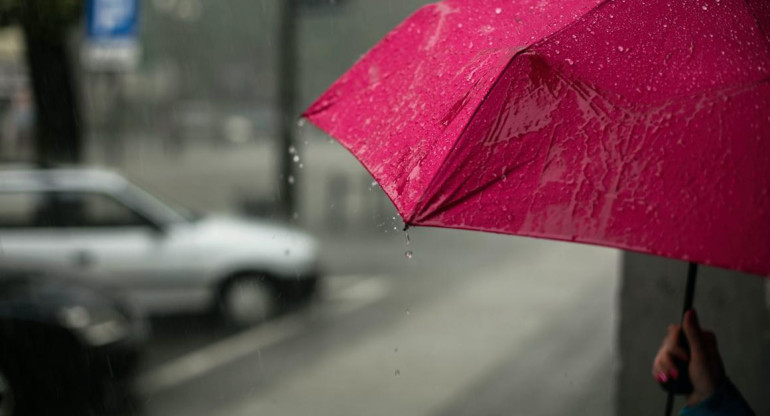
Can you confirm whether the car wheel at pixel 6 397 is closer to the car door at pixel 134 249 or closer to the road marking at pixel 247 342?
the road marking at pixel 247 342

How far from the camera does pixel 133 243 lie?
785cm

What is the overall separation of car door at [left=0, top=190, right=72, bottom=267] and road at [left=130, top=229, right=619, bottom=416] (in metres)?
1.23

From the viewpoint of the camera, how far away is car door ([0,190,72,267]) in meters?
7.52

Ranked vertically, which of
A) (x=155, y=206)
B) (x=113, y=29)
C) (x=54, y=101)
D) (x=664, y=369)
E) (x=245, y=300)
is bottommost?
(x=245, y=300)

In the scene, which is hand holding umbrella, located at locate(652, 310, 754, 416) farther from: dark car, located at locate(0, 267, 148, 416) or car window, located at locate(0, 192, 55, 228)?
car window, located at locate(0, 192, 55, 228)

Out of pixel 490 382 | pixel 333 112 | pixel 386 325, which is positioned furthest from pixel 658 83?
pixel 386 325

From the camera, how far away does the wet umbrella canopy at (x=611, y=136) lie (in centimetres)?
147

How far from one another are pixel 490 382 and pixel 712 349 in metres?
4.67

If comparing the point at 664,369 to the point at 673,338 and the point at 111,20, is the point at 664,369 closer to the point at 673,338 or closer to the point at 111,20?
the point at 673,338

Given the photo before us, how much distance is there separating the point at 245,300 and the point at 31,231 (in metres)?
2.07

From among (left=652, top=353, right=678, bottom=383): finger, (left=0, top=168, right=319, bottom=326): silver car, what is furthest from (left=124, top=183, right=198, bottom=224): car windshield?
(left=652, top=353, right=678, bottom=383): finger

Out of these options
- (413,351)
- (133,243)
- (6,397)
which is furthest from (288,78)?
(6,397)

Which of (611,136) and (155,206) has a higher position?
(611,136)

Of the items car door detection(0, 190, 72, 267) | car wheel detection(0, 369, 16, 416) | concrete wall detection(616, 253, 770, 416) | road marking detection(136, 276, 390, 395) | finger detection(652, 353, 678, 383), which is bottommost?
road marking detection(136, 276, 390, 395)
